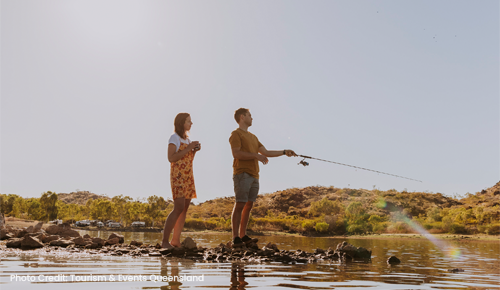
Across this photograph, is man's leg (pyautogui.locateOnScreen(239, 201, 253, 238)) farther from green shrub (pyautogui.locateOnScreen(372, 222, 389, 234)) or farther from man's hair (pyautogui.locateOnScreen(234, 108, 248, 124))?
green shrub (pyautogui.locateOnScreen(372, 222, 389, 234))

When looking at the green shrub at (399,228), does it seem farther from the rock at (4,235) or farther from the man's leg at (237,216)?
the rock at (4,235)

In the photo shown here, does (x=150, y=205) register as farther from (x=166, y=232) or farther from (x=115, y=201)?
(x=166, y=232)

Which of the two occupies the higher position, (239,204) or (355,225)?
(239,204)

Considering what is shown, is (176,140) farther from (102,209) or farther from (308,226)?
(102,209)

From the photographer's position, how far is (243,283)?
2.80 metres

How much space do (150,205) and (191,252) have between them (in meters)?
48.6

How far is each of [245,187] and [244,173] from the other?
0.27 m

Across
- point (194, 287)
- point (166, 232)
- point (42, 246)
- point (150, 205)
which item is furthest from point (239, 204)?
point (150, 205)

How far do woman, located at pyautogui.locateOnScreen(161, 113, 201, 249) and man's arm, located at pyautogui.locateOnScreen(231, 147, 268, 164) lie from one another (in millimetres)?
708

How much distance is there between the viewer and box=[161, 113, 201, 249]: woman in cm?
593

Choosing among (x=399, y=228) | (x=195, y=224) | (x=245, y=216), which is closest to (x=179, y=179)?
(x=245, y=216)

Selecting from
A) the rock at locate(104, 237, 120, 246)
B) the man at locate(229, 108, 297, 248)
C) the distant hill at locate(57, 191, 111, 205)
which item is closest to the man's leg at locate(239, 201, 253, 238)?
the man at locate(229, 108, 297, 248)

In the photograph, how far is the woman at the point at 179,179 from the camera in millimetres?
5930

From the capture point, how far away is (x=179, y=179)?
19.9 feet
